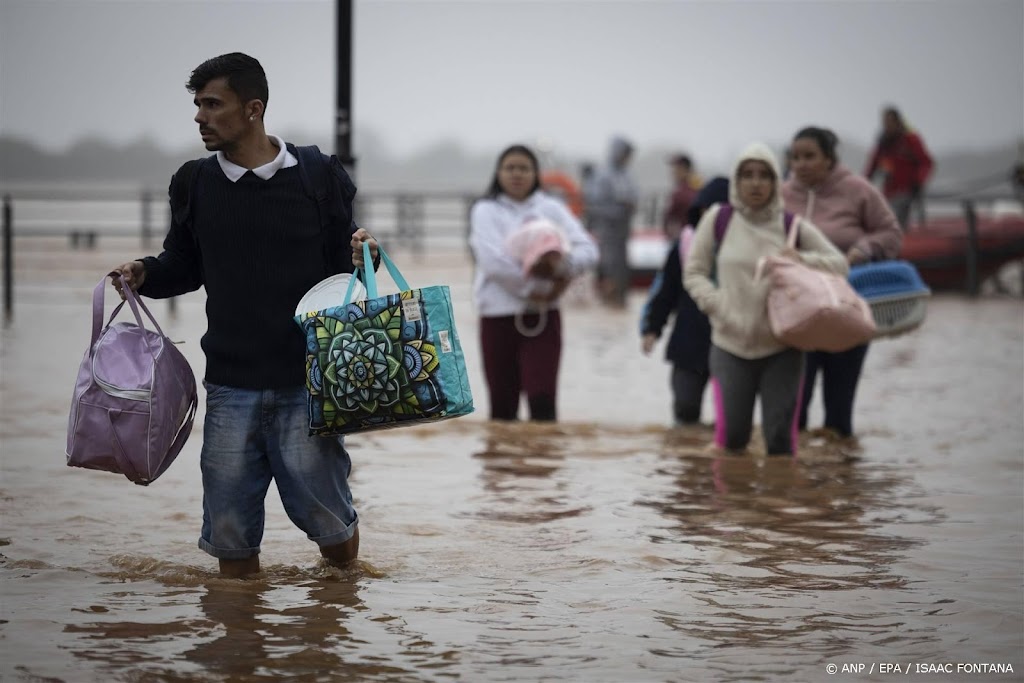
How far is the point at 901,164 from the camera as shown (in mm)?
22031

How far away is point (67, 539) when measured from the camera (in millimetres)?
7059

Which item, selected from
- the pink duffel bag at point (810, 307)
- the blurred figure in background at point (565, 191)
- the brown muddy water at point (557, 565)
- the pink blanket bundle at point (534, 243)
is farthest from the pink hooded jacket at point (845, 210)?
the blurred figure in background at point (565, 191)

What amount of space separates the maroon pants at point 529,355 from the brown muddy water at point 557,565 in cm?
29

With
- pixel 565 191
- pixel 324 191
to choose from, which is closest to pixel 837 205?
pixel 324 191

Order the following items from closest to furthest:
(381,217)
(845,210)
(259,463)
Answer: (259,463), (845,210), (381,217)

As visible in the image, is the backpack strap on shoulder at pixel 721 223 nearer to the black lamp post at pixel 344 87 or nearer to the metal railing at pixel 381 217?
the black lamp post at pixel 344 87

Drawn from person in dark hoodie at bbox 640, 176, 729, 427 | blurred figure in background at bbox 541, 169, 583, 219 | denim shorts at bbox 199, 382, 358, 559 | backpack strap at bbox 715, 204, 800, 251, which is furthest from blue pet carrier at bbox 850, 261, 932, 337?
blurred figure in background at bbox 541, 169, 583, 219

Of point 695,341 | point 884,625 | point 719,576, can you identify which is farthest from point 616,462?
point 884,625

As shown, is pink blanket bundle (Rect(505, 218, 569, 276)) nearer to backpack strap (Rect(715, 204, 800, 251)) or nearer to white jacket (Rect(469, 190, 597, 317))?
white jacket (Rect(469, 190, 597, 317))

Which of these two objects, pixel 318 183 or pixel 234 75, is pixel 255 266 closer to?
pixel 318 183

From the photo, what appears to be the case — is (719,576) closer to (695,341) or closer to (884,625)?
(884,625)

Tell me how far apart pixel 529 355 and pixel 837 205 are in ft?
6.43

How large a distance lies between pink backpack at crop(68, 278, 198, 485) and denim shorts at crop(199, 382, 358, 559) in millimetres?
149

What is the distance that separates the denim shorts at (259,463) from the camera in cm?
566
